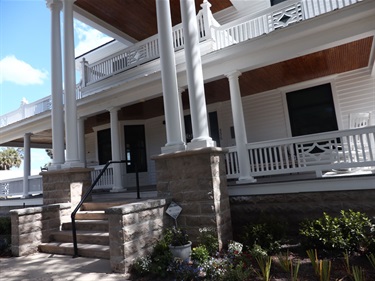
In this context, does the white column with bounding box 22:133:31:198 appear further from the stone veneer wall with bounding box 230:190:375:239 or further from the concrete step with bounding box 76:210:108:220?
the stone veneer wall with bounding box 230:190:375:239

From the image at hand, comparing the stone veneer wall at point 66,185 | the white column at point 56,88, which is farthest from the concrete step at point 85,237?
the white column at point 56,88

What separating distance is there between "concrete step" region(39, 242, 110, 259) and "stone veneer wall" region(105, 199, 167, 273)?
698 millimetres

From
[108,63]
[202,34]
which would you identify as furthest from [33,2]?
[202,34]

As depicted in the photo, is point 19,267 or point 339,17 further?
point 339,17

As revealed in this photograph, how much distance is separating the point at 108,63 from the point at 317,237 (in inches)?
327

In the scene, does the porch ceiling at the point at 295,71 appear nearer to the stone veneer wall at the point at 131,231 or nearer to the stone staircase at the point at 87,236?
the stone staircase at the point at 87,236

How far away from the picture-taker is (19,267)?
14.3 ft

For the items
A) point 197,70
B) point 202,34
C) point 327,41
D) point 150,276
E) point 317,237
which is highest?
point 202,34

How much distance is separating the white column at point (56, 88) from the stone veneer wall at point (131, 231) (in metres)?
3.74

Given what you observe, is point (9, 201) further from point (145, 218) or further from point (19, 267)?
point (145, 218)

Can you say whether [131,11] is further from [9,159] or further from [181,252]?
[9,159]

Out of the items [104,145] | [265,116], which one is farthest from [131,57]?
[104,145]

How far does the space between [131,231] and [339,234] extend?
9.94 ft

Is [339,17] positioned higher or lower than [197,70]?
higher
